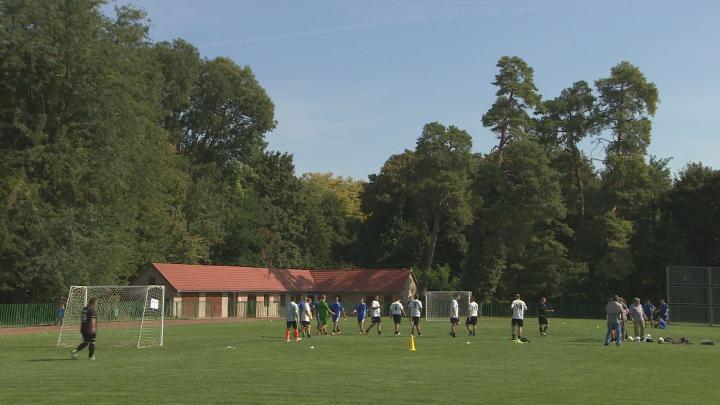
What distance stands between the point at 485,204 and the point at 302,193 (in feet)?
79.4

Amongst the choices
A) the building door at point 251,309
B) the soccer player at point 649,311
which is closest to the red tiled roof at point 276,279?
the building door at point 251,309

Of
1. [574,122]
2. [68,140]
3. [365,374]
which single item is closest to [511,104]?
[574,122]

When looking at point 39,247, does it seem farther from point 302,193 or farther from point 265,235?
point 302,193

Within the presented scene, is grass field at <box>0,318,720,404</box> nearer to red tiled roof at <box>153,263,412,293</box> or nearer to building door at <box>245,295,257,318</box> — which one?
red tiled roof at <box>153,263,412,293</box>

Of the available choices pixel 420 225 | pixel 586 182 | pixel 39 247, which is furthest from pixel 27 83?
pixel 586 182

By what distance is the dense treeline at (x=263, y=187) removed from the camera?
45.3 meters

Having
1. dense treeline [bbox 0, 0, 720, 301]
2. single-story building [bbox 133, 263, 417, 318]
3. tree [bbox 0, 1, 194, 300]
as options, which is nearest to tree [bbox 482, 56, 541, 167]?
dense treeline [bbox 0, 0, 720, 301]

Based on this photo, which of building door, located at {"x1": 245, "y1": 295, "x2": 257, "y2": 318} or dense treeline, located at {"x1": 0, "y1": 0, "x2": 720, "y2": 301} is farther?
building door, located at {"x1": 245, "y1": 295, "x2": 257, "y2": 318}

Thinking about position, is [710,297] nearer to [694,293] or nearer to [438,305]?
[694,293]

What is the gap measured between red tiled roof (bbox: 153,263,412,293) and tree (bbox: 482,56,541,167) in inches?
650

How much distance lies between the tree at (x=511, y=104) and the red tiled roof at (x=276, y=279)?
54.2 ft

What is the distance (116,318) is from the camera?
42875 mm

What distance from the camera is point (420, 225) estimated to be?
249 feet

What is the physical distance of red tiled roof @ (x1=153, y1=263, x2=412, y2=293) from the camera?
62.5 m
